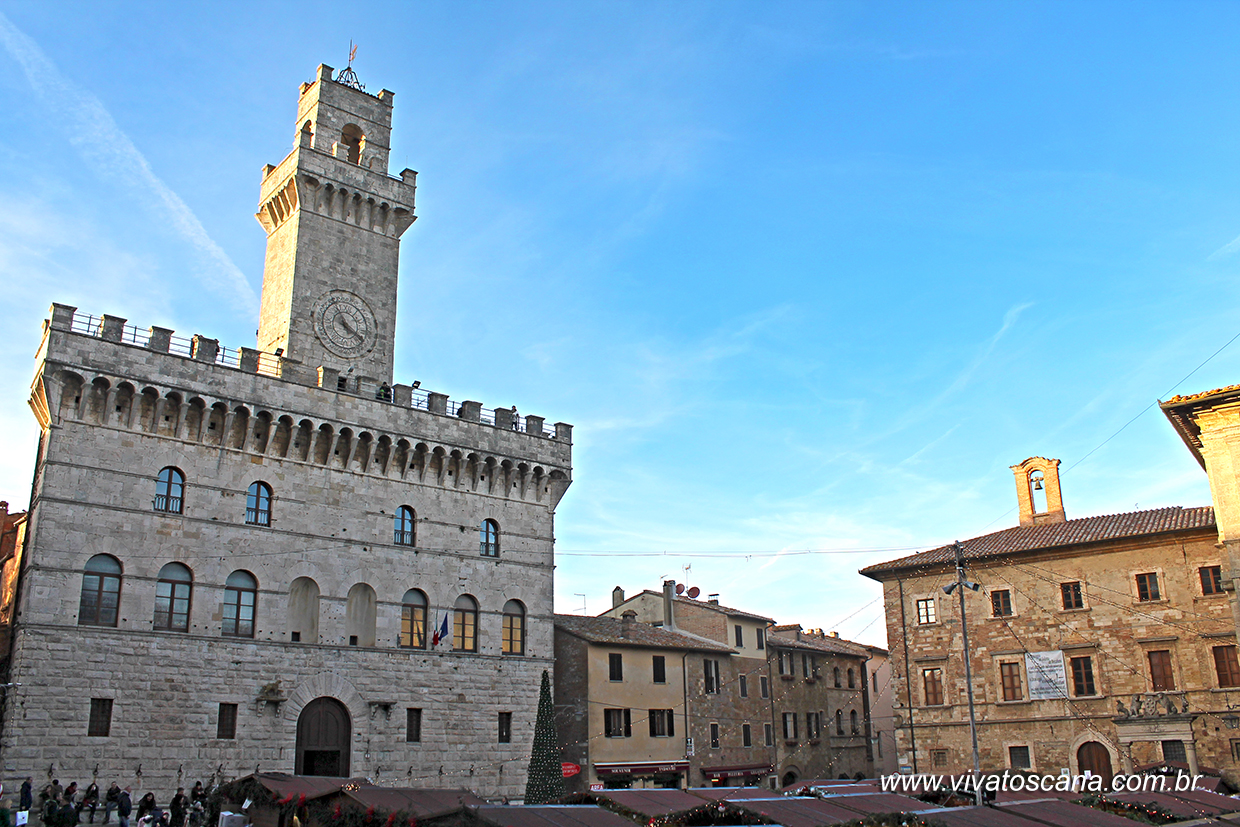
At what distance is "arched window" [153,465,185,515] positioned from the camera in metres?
29.7

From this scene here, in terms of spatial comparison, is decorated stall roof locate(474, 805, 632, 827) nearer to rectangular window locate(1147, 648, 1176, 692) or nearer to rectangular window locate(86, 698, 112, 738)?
rectangular window locate(86, 698, 112, 738)

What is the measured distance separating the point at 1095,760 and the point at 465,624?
2394 centimetres

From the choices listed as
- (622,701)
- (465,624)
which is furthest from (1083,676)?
(465,624)

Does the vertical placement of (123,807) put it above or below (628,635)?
below

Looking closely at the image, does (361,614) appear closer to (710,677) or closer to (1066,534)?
(710,677)

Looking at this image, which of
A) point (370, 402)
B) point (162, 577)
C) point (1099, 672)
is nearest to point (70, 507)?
point (162, 577)

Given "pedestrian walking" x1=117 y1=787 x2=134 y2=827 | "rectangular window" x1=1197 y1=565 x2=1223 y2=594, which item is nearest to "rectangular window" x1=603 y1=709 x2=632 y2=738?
"pedestrian walking" x1=117 y1=787 x2=134 y2=827

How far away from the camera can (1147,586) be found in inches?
1464

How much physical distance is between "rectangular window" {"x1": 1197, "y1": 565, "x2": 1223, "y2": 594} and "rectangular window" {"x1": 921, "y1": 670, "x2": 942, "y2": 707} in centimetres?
1046

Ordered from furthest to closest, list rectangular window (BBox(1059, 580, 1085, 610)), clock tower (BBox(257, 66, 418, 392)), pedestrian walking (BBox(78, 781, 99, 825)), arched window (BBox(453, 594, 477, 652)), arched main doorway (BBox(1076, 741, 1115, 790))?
rectangular window (BBox(1059, 580, 1085, 610))
clock tower (BBox(257, 66, 418, 392))
arched main doorway (BBox(1076, 741, 1115, 790))
arched window (BBox(453, 594, 477, 652))
pedestrian walking (BBox(78, 781, 99, 825))

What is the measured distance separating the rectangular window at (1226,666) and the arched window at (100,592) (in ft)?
120

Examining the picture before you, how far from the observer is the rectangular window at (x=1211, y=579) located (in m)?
35.7

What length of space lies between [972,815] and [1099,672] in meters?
23.2

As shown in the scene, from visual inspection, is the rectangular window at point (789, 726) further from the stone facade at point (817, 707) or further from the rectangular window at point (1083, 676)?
the rectangular window at point (1083, 676)
